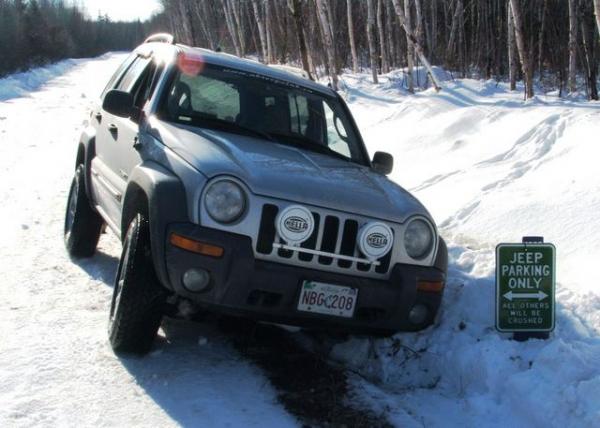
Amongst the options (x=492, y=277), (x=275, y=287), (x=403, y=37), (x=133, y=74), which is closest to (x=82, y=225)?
(x=133, y=74)

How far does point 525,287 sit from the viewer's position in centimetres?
367

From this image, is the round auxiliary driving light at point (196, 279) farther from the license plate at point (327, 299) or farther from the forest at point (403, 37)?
the forest at point (403, 37)

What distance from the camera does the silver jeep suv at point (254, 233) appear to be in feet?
10.3

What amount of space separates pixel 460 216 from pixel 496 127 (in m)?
3.38

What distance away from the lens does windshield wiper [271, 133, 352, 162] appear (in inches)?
172

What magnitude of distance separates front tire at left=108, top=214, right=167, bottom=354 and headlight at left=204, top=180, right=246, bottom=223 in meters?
0.48

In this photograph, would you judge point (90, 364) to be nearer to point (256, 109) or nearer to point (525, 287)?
point (256, 109)

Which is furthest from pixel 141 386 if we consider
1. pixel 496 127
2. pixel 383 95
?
pixel 383 95

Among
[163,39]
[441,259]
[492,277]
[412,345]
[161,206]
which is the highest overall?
[163,39]

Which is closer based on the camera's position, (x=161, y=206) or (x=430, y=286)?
(x=161, y=206)

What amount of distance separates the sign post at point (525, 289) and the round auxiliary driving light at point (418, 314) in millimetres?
436

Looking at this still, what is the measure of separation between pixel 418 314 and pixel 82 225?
119 inches

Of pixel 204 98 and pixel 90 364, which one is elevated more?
pixel 204 98

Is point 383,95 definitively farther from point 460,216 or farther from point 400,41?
point 400,41
